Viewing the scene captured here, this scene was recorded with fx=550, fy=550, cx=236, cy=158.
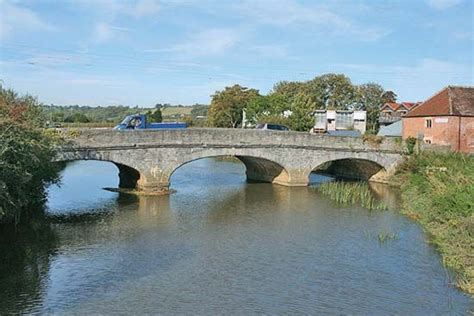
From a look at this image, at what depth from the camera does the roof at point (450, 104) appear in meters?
38.6

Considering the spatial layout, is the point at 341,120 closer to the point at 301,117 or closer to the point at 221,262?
the point at 301,117

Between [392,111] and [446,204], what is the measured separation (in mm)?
60585

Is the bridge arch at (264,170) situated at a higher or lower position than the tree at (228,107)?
lower

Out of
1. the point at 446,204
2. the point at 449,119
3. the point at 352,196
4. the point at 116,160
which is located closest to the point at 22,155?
the point at 116,160

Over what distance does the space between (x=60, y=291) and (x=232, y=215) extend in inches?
452

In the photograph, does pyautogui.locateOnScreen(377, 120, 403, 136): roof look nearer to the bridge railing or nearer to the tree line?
the tree line

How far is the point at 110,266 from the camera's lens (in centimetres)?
1636

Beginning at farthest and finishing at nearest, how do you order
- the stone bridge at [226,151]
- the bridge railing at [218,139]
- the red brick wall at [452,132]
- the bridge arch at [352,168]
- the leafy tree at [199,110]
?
the leafy tree at [199,110]
the red brick wall at [452,132]
the bridge arch at [352,168]
the stone bridge at [226,151]
the bridge railing at [218,139]

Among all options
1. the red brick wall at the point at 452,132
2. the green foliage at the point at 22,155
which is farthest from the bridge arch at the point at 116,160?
the red brick wall at the point at 452,132

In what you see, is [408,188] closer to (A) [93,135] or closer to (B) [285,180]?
(B) [285,180]

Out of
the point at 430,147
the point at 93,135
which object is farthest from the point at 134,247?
the point at 430,147

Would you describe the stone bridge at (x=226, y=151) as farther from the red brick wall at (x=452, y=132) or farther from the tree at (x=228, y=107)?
the tree at (x=228, y=107)

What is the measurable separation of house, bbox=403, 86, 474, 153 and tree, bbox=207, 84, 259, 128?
3420cm

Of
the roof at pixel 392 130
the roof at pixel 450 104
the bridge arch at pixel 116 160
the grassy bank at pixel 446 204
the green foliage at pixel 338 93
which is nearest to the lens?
the grassy bank at pixel 446 204
